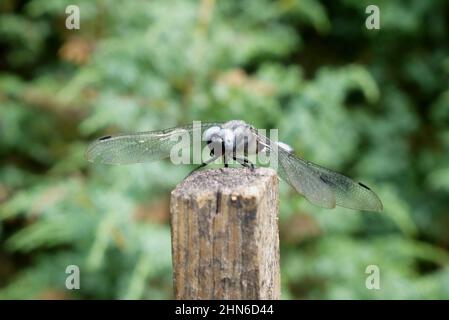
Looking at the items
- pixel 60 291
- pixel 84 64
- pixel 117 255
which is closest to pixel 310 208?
pixel 117 255

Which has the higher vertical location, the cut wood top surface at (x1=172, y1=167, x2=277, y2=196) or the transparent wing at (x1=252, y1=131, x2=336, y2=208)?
the transparent wing at (x1=252, y1=131, x2=336, y2=208)

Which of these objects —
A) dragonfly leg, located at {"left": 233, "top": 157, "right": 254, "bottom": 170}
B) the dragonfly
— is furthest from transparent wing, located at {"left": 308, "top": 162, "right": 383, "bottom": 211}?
dragonfly leg, located at {"left": 233, "top": 157, "right": 254, "bottom": 170}

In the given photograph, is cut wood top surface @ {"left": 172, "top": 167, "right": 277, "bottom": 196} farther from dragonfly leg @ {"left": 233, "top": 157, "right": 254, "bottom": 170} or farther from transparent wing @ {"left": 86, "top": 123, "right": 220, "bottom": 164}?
transparent wing @ {"left": 86, "top": 123, "right": 220, "bottom": 164}

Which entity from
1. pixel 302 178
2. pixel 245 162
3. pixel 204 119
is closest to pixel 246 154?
pixel 245 162

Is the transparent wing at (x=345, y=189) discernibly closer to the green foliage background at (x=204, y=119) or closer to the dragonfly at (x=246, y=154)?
the dragonfly at (x=246, y=154)

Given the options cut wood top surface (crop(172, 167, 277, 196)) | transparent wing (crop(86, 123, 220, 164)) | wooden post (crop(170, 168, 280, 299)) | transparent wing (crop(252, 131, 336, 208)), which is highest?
transparent wing (crop(86, 123, 220, 164))

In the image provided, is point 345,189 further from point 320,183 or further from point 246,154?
point 246,154

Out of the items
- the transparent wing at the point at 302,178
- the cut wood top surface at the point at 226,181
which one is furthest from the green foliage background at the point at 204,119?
the cut wood top surface at the point at 226,181
